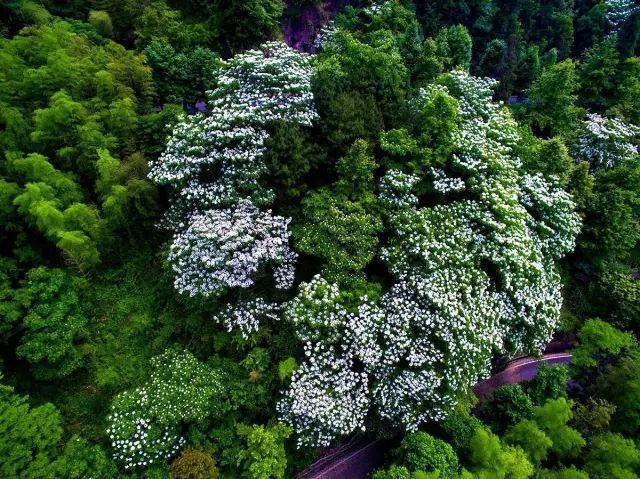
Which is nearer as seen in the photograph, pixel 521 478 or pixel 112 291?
pixel 521 478

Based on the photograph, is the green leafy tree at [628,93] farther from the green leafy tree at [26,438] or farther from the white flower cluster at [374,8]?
the green leafy tree at [26,438]

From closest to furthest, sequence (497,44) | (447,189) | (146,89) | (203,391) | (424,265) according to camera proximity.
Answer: (203,391) < (424,265) < (447,189) < (146,89) < (497,44)

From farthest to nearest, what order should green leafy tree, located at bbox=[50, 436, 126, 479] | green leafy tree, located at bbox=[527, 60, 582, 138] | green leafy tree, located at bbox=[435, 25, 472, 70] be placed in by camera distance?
green leafy tree, located at bbox=[435, 25, 472, 70] → green leafy tree, located at bbox=[527, 60, 582, 138] → green leafy tree, located at bbox=[50, 436, 126, 479]

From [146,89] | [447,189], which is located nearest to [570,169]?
[447,189]

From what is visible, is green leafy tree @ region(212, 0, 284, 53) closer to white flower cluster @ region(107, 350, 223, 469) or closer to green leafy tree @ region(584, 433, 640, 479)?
white flower cluster @ region(107, 350, 223, 469)

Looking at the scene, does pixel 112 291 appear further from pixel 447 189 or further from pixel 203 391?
pixel 447 189

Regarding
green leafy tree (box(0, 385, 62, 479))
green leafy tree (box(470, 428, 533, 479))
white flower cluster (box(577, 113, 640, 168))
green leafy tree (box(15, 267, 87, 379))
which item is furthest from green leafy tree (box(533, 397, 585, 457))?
green leafy tree (box(15, 267, 87, 379))
